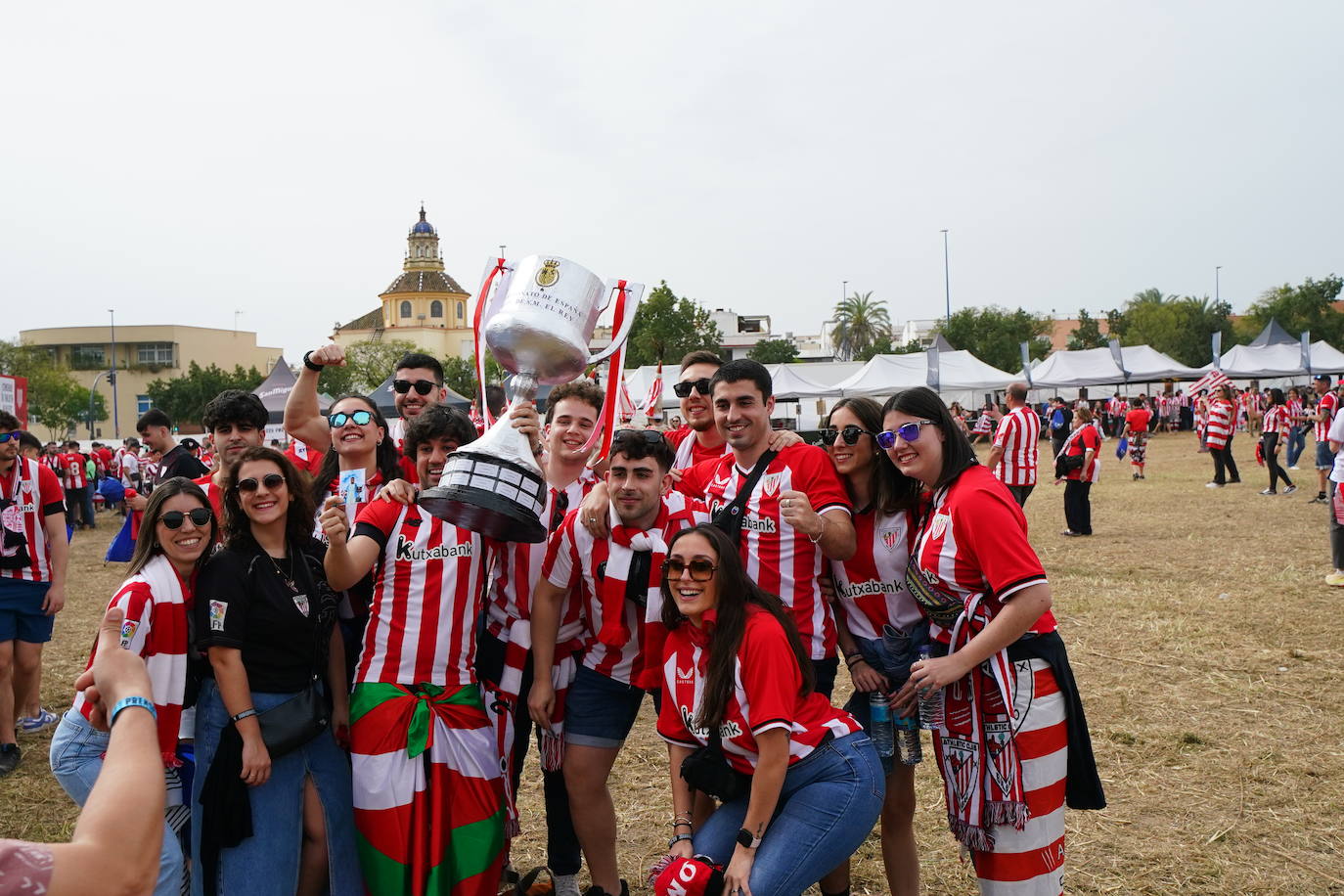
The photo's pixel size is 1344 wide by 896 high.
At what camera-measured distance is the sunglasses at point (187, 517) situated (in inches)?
139

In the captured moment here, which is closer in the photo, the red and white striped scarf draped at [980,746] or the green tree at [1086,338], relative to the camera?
the red and white striped scarf draped at [980,746]

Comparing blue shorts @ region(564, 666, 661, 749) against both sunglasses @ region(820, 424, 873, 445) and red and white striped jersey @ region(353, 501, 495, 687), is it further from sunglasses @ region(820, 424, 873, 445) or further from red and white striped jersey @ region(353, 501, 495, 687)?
sunglasses @ region(820, 424, 873, 445)

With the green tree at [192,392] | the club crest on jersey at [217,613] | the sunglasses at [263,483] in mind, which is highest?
the green tree at [192,392]

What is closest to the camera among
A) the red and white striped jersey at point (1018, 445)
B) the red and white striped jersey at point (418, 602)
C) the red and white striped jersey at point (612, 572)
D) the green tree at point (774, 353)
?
the red and white striped jersey at point (418, 602)

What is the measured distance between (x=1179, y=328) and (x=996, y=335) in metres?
13.4

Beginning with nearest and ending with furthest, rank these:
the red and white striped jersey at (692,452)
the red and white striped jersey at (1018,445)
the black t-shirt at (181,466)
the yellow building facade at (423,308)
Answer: the red and white striped jersey at (692,452)
the black t-shirt at (181,466)
the red and white striped jersey at (1018,445)
the yellow building facade at (423,308)

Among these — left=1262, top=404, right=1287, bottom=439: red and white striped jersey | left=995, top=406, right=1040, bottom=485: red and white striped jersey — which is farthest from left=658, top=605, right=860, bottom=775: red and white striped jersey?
left=1262, top=404, right=1287, bottom=439: red and white striped jersey

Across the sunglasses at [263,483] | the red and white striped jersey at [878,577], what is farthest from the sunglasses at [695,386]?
the sunglasses at [263,483]

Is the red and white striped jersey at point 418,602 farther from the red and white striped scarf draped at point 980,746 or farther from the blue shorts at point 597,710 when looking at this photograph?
the red and white striped scarf draped at point 980,746

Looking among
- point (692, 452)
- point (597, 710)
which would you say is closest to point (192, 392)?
point (692, 452)

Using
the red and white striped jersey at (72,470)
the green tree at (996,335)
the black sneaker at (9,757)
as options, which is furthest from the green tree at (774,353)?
the black sneaker at (9,757)

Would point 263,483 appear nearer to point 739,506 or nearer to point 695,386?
point 739,506

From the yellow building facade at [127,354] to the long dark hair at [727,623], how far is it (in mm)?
95522

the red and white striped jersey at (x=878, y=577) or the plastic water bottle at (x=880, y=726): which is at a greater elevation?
the red and white striped jersey at (x=878, y=577)
